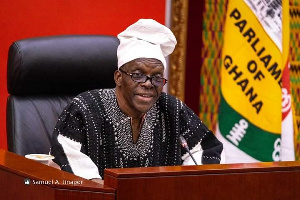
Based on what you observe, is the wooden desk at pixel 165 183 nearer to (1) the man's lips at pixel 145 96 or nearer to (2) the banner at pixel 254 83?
(1) the man's lips at pixel 145 96

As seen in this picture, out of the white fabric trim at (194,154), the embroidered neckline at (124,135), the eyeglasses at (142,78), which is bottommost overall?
the white fabric trim at (194,154)

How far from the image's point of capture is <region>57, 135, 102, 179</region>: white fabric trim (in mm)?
2152

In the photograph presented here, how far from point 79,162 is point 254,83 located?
1.47m

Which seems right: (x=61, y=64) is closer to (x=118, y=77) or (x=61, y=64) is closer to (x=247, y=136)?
(x=118, y=77)

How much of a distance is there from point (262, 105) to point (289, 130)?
20 centimetres

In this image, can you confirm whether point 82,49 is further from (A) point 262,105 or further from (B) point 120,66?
(A) point 262,105

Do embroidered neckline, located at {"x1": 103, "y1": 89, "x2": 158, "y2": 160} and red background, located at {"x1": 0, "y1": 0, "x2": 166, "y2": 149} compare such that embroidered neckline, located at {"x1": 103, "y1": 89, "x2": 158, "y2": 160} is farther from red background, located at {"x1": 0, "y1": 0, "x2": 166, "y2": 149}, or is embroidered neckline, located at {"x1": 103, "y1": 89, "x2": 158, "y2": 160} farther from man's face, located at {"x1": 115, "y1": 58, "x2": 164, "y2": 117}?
red background, located at {"x1": 0, "y1": 0, "x2": 166, "y2": 149}

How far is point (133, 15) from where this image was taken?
3473mm

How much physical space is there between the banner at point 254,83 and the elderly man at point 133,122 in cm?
96

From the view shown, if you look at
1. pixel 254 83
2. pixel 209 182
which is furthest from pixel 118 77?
pixel 254 83

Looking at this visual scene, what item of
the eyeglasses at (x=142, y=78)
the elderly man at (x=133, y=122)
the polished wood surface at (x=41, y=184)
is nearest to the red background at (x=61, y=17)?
the elderly man at (x=133, y=122)

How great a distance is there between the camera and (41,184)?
154cm

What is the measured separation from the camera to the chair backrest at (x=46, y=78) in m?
2.55

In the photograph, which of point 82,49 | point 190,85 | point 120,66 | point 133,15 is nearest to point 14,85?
point 82,49
